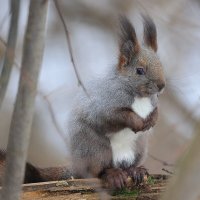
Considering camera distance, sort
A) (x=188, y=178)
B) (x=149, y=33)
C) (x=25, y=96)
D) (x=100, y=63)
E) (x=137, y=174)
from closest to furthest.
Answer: (x=188, y=178) < (x=25, y=96) < (x=137, y=174) < (x=149, y=33) < (x=100, y=63)

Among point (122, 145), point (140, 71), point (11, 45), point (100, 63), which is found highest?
point (100, 63)

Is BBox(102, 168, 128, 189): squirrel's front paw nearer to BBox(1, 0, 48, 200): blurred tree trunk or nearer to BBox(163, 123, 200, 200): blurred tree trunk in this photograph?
BBox(1, 0, 48, 200): blurred tree trunk

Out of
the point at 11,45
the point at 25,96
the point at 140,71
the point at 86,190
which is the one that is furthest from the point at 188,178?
the point at 140,71

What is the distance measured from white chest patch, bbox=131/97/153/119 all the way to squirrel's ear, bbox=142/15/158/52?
1.02 ft

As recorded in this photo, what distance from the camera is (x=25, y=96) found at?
1.59 m

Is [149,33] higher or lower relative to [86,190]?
higher

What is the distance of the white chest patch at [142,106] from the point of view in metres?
2.75

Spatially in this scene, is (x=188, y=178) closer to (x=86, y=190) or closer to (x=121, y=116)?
(x=86, y=190)

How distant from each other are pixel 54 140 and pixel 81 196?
1735 mm

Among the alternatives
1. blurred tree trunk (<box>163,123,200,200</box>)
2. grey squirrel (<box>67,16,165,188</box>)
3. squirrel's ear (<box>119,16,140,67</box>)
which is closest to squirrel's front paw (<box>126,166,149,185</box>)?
grey squirrel (<box>67,16,165,188</box>)

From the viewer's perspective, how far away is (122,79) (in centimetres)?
281

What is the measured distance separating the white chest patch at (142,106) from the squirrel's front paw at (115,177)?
11.0 inches

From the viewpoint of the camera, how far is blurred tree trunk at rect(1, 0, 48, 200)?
157 cm

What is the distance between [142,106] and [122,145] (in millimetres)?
202
